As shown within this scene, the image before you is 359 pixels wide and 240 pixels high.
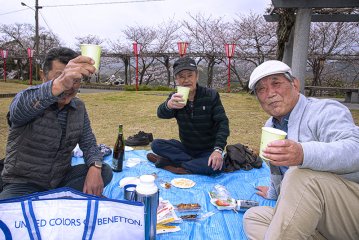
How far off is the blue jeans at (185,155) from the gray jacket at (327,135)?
1.63 m

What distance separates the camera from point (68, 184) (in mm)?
2447

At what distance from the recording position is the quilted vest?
214 centimetres

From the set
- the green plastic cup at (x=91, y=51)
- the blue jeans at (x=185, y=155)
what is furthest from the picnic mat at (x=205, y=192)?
the green plastic cup at (x=91, y=51)

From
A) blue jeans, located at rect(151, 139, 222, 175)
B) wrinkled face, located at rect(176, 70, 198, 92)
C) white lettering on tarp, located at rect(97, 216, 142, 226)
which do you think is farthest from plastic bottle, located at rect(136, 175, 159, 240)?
wrinkled face, located at rect(176, 70, 198, 92)

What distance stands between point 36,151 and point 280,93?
1864 millimetres

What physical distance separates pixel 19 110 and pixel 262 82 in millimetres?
1690

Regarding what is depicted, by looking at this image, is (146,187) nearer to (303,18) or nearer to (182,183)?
(182,183)

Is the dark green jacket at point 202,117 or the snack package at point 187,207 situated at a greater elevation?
the dark green jacket at point 202,117

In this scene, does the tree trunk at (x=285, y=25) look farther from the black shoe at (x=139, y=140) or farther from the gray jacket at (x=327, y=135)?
the gray jacket at (x=327, y=135)

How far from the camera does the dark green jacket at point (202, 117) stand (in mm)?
3451

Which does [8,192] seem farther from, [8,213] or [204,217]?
[204,217]

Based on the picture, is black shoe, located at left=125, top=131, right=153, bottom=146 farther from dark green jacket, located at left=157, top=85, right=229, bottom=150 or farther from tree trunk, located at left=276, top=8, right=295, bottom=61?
tree trunk, located at left=276, top=8, right=295, bottom=61

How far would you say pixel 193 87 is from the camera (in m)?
3.39

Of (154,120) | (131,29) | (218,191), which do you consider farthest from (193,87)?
(131,29)
